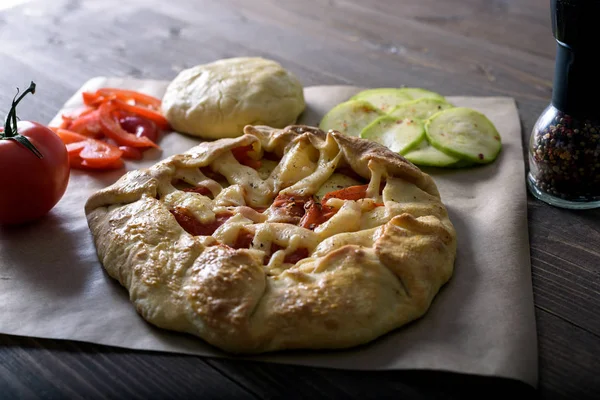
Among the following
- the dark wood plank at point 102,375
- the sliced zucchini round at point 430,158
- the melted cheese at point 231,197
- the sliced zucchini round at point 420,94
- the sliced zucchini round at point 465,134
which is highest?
the melted cheese at point 231,197

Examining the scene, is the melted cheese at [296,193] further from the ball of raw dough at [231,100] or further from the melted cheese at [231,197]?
the ball of raw dough at [231,100]

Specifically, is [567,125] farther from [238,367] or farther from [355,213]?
[238,367]

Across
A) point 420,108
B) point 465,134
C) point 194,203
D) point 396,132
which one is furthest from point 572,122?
point 194,203

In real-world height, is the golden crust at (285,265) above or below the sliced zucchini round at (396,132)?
above

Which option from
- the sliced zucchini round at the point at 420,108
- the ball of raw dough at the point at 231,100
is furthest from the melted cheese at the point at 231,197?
the sliced zucchini round at the point at 420,108

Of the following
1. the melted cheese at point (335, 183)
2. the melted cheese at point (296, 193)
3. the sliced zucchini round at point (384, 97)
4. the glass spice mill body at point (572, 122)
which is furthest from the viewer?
the sliced zucchini round at point (384, 97)

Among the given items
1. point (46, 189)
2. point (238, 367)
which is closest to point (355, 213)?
point (238, 367)

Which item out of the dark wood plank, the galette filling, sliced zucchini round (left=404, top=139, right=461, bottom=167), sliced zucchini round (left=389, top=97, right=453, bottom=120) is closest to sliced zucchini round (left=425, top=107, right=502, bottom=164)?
sliced zucchini round (left=404, top=139, right=461, bottom=167)
